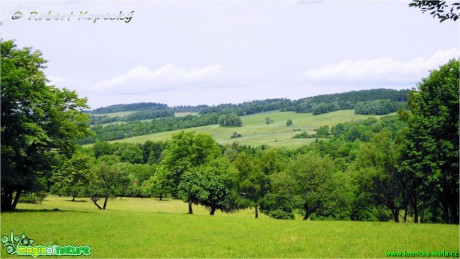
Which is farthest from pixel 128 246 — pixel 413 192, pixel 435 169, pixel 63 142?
pixel 413 192

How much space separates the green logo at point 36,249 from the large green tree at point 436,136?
2934 cm

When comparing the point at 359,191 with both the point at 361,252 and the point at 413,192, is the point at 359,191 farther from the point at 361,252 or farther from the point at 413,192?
the point at 361,252

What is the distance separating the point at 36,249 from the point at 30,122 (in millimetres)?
18244

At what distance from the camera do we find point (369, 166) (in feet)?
155

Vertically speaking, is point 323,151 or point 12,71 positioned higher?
point 12,71

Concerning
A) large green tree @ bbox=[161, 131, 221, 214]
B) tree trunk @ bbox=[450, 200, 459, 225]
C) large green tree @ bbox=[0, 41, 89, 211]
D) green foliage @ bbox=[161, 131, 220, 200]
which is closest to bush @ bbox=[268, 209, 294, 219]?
large green tree @ bbox=[161, 131, 221, 214]

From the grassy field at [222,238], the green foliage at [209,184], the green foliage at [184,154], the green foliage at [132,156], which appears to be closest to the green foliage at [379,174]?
the grassy field at [222,238]

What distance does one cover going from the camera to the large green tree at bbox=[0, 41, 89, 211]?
32.9 m

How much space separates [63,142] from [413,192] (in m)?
37.7

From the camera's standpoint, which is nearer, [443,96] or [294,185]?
[443,96]

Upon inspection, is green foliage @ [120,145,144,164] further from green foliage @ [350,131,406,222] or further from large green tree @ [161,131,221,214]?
green foliage @ [350,131,406,222]

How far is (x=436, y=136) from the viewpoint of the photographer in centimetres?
3578

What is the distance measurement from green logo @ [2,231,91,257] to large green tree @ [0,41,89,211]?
12651 mm

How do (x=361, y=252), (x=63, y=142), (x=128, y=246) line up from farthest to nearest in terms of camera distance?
(x=63, y=142) < (x=128, y=246) < (x=361, y=252)
